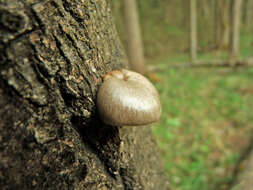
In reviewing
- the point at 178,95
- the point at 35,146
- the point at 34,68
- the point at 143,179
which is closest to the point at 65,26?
the point at 34,68

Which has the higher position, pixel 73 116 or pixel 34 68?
pixel 34 68

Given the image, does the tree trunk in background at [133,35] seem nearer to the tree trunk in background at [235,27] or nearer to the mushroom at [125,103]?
the tree trunk in background at [235,27]

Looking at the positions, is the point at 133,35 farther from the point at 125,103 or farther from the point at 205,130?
the point at 125,103

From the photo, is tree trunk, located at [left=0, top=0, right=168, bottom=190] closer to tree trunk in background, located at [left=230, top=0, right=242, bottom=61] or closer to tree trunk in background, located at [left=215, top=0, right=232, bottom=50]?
tree trunk in background, located at [left=230, top=0, right=242, bottom=61]

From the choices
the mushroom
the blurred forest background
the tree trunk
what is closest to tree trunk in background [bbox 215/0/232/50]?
the blurred forest background

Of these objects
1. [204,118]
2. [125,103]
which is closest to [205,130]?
[204,118]

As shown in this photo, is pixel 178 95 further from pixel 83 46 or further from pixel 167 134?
pixel 83 46
